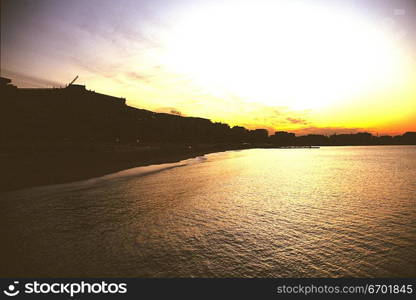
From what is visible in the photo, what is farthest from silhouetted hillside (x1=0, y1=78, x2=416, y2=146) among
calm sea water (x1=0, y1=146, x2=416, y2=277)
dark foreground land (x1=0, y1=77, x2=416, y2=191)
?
calm sea water (x1=0, y1=146, x2=416, y2=277)

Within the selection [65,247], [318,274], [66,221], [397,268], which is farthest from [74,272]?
[397,268]

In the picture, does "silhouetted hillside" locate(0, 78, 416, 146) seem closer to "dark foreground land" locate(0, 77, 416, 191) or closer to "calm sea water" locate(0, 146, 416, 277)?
"dark foreground land" locate(0, 77, 416, 191)

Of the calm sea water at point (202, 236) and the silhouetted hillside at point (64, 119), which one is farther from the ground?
the silhouetted hillside at point (64, 119)

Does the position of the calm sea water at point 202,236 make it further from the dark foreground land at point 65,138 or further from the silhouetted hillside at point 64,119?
the silhouetted hillside at point 64,119

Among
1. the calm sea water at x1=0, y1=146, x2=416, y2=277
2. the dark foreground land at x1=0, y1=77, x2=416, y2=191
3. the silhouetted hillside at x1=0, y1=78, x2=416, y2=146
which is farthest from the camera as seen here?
the silhouetted hillside at x1=0, y1=78, x2=416, y2=146

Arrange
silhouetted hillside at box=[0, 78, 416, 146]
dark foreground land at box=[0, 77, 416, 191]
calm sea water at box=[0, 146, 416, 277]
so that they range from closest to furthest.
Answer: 1. calm sea water at box=[0, 146, 416, 277]
2. dark foreground land at box=[0, 77, 416, 191]
3. silhouetted hillside at box=[0, 78, 416, 146]

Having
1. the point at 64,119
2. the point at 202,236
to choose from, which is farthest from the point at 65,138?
the point at 202,236

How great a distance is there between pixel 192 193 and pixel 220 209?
5.32 meters

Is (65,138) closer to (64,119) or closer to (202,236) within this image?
(64,119)

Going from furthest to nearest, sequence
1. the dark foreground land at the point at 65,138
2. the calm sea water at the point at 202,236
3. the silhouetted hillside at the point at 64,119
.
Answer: the silhouetted hillside at the point at 64,119 → the dark foreground land at the point at 65,138 → the calm sea water at the point at 202,236

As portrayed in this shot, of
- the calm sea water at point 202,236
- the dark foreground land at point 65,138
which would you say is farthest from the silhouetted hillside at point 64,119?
the calm sea water at point 202,236

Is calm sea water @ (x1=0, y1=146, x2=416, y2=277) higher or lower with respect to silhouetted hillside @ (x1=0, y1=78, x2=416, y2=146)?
lower

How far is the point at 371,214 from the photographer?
13.6 meters

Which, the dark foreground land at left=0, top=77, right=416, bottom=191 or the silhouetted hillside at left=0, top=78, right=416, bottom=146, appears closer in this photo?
the dark foreground land at left=0, top=77, right=416, bottom=191
